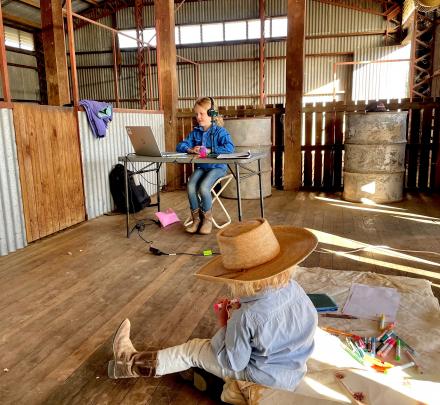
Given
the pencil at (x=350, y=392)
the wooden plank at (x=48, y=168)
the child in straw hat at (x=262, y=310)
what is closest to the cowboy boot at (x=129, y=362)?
the child in straw hat at (x=262, y=310)

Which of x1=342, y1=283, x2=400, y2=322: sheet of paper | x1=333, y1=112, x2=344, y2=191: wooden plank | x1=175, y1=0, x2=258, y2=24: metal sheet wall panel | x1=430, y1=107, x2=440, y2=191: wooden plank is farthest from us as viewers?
x1=175, y1=0, x2=258, y2=24: metal sheet wall panel

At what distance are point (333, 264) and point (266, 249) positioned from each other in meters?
A: 2.10

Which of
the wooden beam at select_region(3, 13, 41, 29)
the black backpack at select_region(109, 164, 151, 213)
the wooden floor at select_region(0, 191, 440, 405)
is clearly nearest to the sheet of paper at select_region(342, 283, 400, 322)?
the wooden floor at select_region(0, 191, 440, 405)

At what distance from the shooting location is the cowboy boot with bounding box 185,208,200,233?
15.4 feet

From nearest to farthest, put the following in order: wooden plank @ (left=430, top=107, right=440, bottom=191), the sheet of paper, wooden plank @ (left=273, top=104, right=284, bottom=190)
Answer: the sheet of paper, wooden plank @ (left=430, top=107, right=440, bottom=191), wooden plank @ (left=273, top=104, right=284, bottom=190)

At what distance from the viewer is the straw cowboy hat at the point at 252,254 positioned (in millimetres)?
1580

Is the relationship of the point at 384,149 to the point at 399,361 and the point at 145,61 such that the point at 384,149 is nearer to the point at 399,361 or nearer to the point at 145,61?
the point at 399,361

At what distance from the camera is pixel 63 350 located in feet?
7.68

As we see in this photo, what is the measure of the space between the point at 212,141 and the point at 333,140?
3.34 meters

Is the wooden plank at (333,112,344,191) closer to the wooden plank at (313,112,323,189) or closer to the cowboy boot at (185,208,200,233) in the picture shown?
the wooden plank at (313,112,323,189)

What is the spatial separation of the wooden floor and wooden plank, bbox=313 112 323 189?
74.5 inches

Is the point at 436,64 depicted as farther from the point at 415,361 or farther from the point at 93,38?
the point at 93,38

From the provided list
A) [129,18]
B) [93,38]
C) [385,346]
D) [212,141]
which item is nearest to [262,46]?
[129,18]

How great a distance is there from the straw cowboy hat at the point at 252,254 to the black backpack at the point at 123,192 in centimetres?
424
